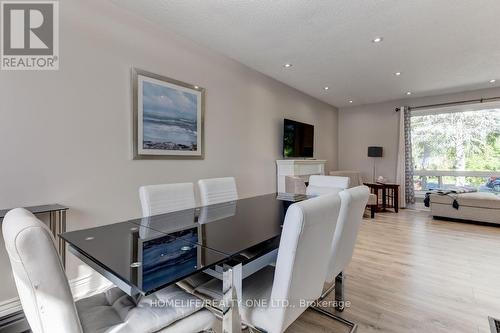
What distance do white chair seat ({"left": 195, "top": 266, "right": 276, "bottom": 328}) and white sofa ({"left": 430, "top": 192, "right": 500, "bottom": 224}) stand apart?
4894 mm

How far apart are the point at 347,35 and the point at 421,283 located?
2.77m

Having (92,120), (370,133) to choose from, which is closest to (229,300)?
(92,120)

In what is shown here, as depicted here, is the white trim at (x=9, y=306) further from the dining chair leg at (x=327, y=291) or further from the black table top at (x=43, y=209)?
the dining chair leg at (x=327, y=291)

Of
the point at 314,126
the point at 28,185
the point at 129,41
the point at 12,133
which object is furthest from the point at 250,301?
the point at 314,126

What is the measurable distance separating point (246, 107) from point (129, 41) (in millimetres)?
1907

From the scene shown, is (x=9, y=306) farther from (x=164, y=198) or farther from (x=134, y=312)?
(x=134, y=312)

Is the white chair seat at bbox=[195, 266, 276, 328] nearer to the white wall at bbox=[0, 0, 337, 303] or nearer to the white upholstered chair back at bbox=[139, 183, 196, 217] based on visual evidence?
the white upholstered chair back at bbox=[139, 183, 196, 217]

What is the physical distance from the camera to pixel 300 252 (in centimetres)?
107

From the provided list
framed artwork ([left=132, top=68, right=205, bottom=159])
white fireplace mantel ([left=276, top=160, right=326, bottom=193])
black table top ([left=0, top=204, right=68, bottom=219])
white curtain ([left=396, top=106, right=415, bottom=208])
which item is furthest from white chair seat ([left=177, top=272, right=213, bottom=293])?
white curtain ([left=396, top=106, right=415, bottom=208])

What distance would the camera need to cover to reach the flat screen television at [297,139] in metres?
4.86

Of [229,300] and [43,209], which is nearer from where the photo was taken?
[229,300]

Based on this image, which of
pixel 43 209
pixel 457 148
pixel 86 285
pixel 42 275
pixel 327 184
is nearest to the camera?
pixel 42 275

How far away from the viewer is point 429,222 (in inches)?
186

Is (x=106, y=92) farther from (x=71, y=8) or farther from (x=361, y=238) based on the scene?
(x=361, y=238)
